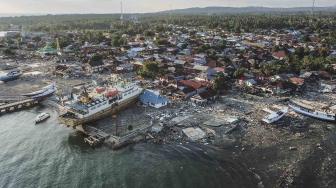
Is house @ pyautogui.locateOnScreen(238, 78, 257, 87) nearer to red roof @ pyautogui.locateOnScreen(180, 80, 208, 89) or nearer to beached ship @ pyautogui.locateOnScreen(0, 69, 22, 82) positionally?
red roof @ pyautogui.locateOnScreen(180, 80, 208, 89)

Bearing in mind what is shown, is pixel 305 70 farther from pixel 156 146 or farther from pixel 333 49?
pixel 156 146

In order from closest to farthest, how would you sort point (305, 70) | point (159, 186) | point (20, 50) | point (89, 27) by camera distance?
point (159, 186), point (305, 70), point (20, 50), point (89, 27)

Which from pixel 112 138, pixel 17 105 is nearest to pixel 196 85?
pixel 112 138

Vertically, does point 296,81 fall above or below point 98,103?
above

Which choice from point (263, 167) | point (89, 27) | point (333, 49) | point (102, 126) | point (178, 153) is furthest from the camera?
point (89, 27)

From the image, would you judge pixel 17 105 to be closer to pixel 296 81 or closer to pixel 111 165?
pixel 111 165

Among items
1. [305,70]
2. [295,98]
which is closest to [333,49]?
[305,70]

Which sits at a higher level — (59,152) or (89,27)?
(89,27)
